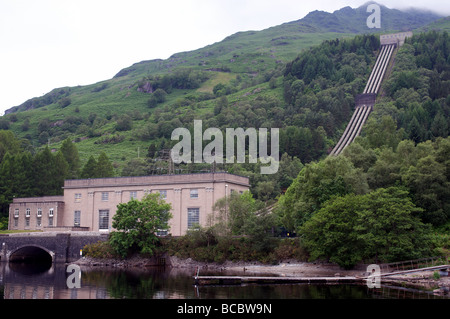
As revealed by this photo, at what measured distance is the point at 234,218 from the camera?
2478 inches

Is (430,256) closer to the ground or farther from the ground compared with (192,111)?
closer to the ground

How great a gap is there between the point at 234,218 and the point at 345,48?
14159 centimetres

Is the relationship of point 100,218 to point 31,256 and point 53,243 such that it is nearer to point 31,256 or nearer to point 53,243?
point 53,243

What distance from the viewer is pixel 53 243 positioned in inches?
2751

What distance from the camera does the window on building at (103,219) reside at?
7675 centimetres

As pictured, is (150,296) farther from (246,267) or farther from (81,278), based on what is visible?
(246,267)

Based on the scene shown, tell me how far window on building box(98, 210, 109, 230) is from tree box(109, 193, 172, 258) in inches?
422

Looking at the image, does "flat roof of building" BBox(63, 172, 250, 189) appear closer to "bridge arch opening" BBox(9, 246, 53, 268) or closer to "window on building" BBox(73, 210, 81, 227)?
"window on building" BBox(73, 210, 81, 227)

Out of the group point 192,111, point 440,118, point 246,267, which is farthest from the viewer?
point 192,111

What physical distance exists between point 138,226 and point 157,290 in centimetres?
2425

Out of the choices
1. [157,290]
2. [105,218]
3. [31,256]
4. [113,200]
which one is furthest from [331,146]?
[157,290]

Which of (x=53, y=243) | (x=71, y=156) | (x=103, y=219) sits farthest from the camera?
(x=71, y=156)

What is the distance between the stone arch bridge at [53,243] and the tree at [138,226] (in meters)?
4.53

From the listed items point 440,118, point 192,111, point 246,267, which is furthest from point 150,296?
point 192,111
